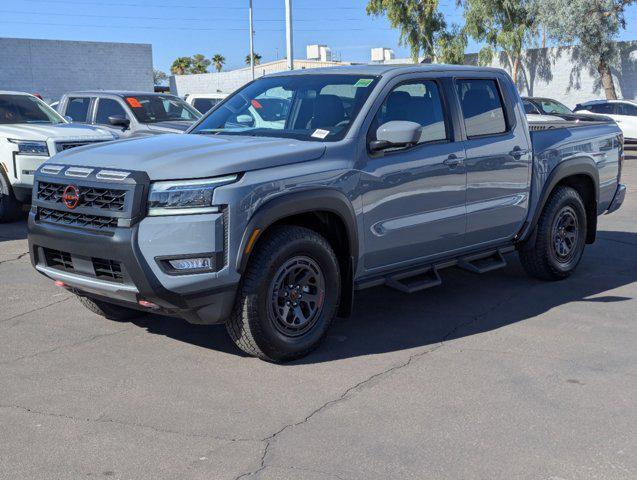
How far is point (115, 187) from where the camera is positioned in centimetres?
491

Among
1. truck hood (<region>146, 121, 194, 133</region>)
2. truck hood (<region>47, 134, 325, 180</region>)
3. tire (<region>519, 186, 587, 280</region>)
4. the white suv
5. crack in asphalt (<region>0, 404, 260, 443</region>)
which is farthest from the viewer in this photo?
truck hood (<region>146, 121, 194, 133</region>)

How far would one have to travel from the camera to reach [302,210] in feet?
16.9

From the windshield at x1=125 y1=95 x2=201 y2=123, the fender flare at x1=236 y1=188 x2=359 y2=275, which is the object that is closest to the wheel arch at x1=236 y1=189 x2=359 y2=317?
the fender flare at x1=236 y1=188 x2=359 y2=275

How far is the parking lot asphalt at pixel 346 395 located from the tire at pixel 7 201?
424 centimetres

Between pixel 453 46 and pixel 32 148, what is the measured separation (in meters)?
28.8

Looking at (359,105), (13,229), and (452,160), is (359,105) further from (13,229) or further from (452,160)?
(13,229)

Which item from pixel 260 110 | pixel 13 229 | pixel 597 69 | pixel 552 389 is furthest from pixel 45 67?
pixel 552 389

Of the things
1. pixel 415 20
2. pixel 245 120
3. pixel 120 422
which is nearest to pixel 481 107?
pixel 245 120

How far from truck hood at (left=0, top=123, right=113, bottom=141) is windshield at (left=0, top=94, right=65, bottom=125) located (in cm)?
45

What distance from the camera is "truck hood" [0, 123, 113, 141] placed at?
10.8 m

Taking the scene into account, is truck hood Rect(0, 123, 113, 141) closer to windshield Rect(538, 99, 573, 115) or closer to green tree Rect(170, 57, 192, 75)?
windshield Rect(538, 99, 573, 115)

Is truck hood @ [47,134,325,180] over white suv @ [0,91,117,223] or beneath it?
over

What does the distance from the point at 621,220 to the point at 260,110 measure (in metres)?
6.98

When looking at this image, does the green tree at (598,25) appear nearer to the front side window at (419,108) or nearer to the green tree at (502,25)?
the green tree at (502,25)
